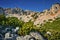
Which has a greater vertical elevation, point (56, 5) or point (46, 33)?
point (56, 5)

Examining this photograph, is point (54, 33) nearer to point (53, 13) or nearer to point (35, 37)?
point (35, 37)

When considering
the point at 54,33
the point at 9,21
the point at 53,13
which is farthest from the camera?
the point at 53,13

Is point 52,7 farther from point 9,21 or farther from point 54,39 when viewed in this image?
point 54,39

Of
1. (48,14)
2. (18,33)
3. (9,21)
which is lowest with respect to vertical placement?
(18,33)

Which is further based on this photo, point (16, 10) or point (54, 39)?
point (16, 10)

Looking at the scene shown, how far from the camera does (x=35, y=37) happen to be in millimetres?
39781

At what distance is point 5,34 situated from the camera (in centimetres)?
4097

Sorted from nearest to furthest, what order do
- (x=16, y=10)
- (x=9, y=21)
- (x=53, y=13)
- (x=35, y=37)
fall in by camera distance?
(x=35, y=37), (x=9, y=21), (x=53, y=13), (x=16, y=10)

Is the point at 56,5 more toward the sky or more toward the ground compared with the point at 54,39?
more toward the sky

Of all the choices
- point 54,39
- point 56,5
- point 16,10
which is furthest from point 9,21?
point 16,10

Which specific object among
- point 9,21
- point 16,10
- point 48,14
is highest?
point 16,10

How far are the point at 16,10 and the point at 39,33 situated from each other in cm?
11680

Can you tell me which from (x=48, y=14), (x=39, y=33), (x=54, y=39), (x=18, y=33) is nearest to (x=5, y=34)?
(x=18, y=33)

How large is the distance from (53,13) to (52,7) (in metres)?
5.42
